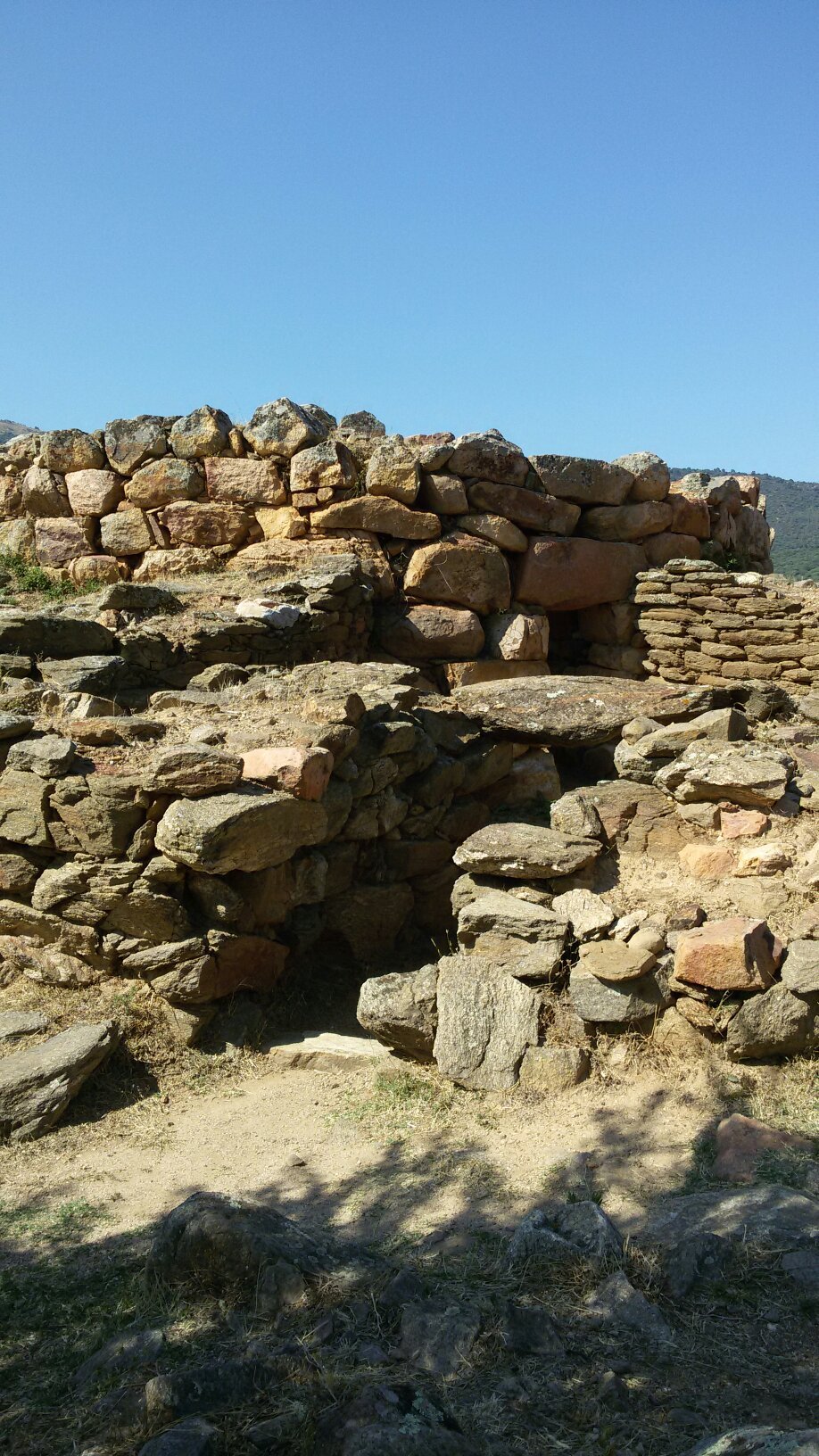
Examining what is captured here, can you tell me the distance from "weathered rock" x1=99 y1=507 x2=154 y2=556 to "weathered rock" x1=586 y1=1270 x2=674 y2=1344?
929 cm

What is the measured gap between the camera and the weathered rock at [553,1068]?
5.20 m

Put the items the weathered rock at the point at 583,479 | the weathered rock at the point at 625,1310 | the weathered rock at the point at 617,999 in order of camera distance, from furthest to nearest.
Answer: the weathered rock at the point at 583,479
the weathered rock at the point at 617,999
the weathered rock at the point at 625,1310

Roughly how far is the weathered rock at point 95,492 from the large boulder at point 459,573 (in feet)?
10.9

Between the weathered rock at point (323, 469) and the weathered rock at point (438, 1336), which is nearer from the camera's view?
the weathered rock at point (438, 1336)

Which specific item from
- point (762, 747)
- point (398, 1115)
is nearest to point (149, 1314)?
point (398, 1115)

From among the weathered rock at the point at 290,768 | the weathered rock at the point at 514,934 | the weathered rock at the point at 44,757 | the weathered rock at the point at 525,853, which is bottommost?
the weathered rock at the point at 514,934

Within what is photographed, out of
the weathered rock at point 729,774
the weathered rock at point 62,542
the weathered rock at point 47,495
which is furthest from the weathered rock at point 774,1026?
the weathered rock at point 47,495

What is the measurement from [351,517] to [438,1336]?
879 cm

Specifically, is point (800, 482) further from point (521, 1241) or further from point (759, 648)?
point (521, 1241)

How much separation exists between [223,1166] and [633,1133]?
1.91 metres

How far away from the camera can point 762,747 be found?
6859mm

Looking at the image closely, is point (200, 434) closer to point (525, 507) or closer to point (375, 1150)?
point (525, 507)

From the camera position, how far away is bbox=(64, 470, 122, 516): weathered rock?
11273mm

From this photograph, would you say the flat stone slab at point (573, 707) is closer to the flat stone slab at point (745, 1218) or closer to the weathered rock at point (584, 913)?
the weathered rock at point (584, 913)
